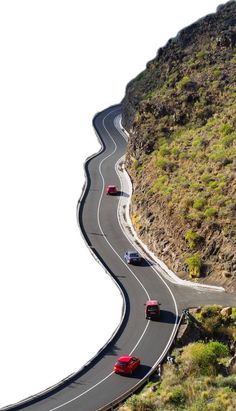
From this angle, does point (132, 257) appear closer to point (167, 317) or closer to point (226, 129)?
point (167, 317)

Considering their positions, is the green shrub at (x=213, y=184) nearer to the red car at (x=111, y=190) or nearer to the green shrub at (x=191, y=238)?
the green shrub at (x=191, y=238)

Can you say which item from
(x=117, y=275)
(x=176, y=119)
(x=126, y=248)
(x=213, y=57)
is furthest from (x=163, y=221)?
(x=213, y=57)

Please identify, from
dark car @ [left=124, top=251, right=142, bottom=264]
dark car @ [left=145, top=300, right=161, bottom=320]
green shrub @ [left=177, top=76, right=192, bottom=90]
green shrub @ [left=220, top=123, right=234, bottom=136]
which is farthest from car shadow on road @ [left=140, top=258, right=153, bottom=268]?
green shrub @ [left=177, top=76, right=192, bottom=90]

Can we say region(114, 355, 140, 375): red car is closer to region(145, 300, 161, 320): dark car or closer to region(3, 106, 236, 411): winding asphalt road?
region(3, 106, 236, 411): winding asphalt road

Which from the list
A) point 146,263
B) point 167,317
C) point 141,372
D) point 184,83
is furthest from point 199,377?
point 184,83

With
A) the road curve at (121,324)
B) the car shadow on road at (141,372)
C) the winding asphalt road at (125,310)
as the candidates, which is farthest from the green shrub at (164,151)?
the car shadow on road at (141,372)

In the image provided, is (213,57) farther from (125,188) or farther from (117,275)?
(117,275)
